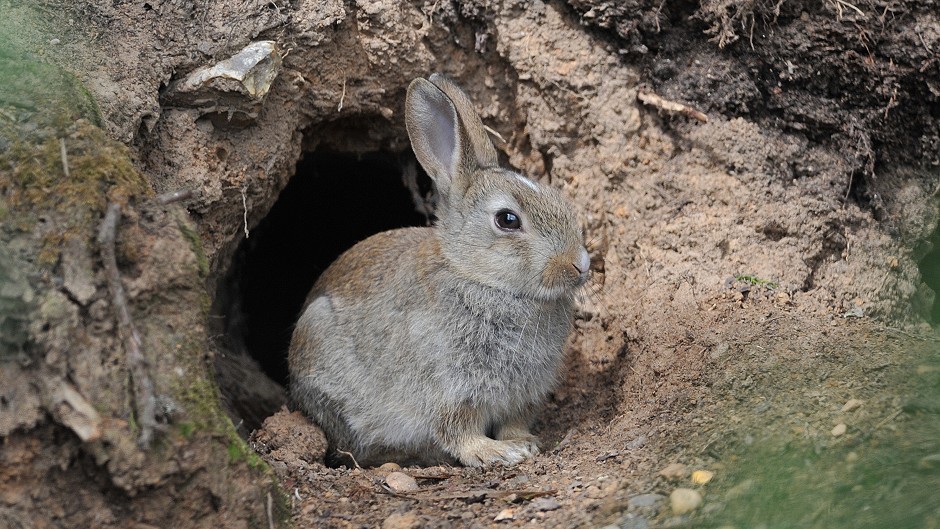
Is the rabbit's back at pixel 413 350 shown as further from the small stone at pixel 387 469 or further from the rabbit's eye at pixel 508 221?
the rabbit's eye at pixel 508 221

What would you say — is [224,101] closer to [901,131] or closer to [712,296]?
[712,296]

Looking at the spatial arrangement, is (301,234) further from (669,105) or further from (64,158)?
(64,158)

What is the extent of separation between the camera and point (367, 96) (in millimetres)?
6156

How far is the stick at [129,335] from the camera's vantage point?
305cm

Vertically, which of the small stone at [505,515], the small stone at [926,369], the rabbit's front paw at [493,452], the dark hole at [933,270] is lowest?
the rabbit's front paw at [493,452]

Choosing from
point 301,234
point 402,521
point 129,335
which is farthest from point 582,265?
point 301,234

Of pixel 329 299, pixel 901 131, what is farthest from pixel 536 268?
pixel 901 131

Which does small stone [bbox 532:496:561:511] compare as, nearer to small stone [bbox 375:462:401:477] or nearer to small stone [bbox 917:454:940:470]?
small stone [bbox 375:462:401:477]

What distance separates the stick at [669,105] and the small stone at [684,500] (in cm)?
305

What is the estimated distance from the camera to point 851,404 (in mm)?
3648

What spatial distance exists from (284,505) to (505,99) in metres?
3.73

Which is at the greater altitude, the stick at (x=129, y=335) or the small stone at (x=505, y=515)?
the stick at (x=129, y=335)

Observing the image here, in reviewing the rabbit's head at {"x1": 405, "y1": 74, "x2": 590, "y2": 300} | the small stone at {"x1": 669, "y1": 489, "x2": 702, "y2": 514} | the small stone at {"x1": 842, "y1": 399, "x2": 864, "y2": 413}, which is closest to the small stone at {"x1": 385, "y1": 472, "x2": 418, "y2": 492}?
the rabbit's head at {"x1": 405, "y1": 74, "x2": 590, "y2": 300}

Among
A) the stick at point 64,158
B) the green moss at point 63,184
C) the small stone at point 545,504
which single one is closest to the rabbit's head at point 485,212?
the small stone at point 545,504
